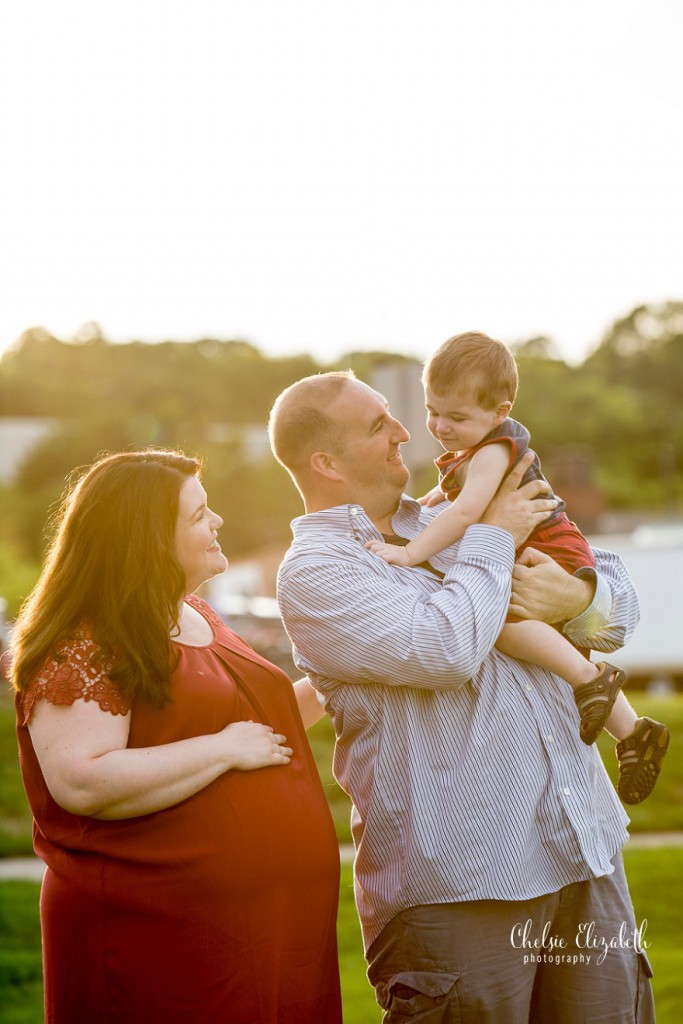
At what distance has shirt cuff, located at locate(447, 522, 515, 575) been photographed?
267 centimetres

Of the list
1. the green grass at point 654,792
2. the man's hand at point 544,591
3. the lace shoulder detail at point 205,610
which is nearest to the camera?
the man's hand at point 544,591

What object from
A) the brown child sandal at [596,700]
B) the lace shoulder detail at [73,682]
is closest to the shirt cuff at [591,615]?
the brown child sandal at [596,700]

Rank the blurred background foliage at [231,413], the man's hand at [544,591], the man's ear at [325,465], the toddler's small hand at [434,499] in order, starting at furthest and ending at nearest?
the blurred background foliage at [231,413] < the toddler's small hand at [434,499] < the man's ear at [325,465] < the man's hand at [544,591]

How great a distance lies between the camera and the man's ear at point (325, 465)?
288 cm

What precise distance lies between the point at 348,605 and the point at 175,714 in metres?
0.46

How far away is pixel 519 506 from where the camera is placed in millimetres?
2859

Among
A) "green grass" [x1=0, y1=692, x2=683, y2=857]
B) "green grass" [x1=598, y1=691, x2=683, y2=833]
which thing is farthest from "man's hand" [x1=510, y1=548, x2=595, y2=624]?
"green grass" [x1=598, y1=691, x2=683, y2=833]

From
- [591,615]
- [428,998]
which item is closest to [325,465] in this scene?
[591,615]

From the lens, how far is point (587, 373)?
60.7 m

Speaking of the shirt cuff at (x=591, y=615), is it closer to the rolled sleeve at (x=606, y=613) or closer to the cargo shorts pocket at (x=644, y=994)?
the rolled sleeve at (x=606, y=613)

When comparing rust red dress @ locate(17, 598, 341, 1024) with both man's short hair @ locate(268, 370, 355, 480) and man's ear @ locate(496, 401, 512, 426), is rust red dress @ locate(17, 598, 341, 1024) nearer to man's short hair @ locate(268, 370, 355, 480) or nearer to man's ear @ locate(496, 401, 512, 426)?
man's short hair @ locate(268, 370, 355, 480)

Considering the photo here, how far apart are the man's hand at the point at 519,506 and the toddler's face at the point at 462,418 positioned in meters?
0.14

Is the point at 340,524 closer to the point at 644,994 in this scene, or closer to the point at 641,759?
the point at 641,759

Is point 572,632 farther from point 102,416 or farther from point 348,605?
point 102,416
